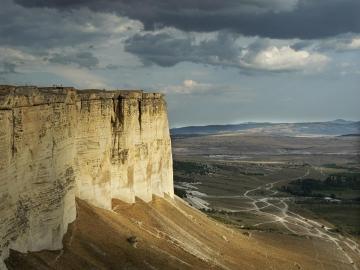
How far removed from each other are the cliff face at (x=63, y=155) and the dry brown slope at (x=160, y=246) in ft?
3.63

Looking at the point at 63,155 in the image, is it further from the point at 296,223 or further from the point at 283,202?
the point at 283,202

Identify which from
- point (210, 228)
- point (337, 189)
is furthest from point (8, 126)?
point (337, 189)

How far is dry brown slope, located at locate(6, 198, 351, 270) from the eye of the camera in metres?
35.4

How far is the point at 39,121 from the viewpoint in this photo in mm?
32625

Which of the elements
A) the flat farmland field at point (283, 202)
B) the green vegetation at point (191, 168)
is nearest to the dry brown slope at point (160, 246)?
the flat farmland field at point (283, 202)

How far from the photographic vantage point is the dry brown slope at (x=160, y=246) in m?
35.4

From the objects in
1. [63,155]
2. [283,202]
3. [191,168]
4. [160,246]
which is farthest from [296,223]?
[191,168]

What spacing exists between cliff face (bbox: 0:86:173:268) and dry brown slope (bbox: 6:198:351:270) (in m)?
1.11

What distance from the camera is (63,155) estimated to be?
3603 centimetres

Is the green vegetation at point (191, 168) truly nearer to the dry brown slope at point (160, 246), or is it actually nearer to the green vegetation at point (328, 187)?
the green vegetation at point (328, 187)

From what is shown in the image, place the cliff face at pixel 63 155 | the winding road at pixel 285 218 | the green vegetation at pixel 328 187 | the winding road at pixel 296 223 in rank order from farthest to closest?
the green vegetation at pixel 328 187, the winding road at pixel 285 218, the winding road at pixel 296 223, the cliff face at pixel 63 155

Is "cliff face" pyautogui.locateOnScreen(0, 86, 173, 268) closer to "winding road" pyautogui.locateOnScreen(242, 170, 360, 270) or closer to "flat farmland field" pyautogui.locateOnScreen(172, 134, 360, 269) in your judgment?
"flat farmland field" pyautogui.locateOnScreen(172, 134, 360, 269)

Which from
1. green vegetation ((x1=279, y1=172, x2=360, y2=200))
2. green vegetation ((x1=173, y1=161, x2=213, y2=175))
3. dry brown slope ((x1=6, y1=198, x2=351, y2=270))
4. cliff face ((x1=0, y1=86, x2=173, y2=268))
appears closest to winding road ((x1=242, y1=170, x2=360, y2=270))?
dry brown slope ((x1=6, y1=198, x2=351, y2=270))

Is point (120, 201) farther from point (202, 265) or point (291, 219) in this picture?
point (291, 219)
